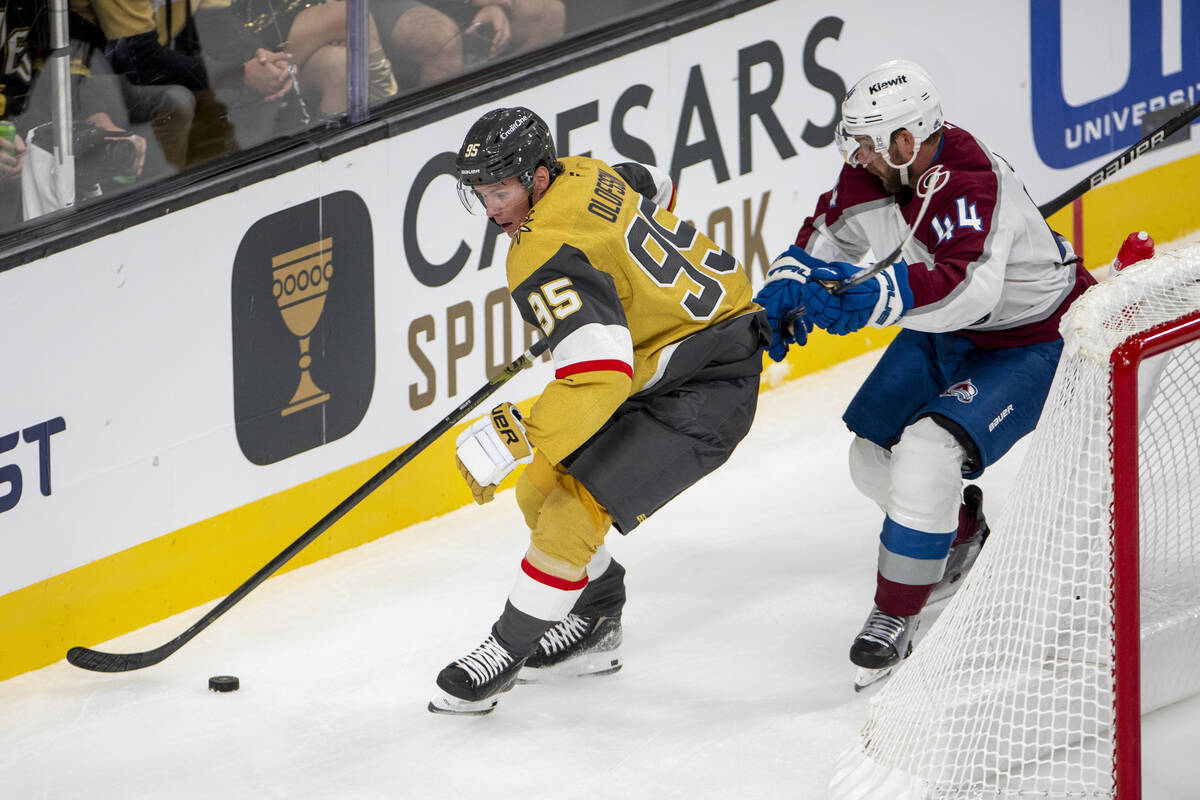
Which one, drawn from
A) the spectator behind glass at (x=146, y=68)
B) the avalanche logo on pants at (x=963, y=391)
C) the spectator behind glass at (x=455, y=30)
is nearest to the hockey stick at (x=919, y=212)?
the avalanche logo on pants at (x=963, y=391)

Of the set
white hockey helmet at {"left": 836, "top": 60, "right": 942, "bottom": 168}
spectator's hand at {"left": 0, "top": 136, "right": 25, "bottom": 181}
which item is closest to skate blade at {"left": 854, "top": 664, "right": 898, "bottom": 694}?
white hockey helmet at {"left": 836, "top": 60, "right": 942, "bottom": 168}

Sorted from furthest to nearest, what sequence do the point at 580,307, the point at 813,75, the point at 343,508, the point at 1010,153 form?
1. the point at 1010,153
2. the point at 813,75
3. the point at 343,508
4. the point at 580,307

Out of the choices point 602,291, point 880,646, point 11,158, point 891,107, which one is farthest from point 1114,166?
point 11,158

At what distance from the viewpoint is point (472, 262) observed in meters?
4.55

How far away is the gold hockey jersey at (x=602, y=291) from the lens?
3.21 metres

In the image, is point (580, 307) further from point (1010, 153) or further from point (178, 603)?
point (1010, 153)

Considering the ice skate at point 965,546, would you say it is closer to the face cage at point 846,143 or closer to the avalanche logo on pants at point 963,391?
the avalanche logo on pants at point 963,391

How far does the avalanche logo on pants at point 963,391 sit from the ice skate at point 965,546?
0.50m

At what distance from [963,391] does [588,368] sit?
86cm

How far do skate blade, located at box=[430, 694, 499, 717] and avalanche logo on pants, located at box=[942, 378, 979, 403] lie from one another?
108cm

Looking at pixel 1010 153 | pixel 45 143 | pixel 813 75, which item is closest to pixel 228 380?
pixel 45 143

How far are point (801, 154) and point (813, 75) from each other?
0.73ft

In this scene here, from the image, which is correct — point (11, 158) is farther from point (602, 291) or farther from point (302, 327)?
point (602, 291)

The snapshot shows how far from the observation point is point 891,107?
11.4 feet
